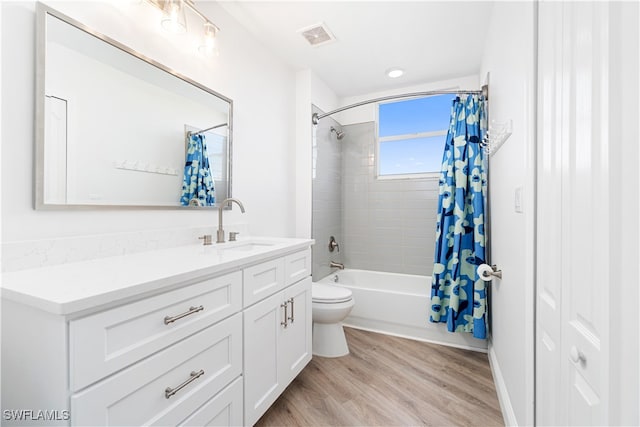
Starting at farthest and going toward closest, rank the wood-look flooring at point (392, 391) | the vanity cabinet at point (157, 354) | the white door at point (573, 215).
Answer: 1. the wood-look flooring at point (392, 391)
2. the vanity cabinet at point (157, 354)
3. the white door at point (573, 215)

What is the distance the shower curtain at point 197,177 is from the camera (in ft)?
5.47

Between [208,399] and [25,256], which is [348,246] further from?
[25,256]

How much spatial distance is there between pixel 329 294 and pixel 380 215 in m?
1.41

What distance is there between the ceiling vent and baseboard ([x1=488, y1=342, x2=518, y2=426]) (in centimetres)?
256

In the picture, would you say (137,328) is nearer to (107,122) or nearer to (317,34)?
(107,122)

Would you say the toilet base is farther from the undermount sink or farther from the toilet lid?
the undermount sink

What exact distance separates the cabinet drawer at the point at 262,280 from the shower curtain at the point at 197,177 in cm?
64

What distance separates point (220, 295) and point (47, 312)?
0.52 meters

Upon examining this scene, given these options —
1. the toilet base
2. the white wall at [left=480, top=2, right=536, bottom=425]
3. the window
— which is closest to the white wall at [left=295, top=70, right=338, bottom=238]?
the toilet base

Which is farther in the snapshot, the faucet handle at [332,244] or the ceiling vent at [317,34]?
the faucet handle at [332,244]

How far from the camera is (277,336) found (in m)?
1.50

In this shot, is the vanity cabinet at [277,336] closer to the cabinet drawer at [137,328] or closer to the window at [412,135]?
the cabinet drawer at [137,328]

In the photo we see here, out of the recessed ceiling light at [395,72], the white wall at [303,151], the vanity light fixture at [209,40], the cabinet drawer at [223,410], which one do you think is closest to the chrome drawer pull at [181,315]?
the cabinet drawer at [223,410]

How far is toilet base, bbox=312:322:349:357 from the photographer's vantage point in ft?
7.12
